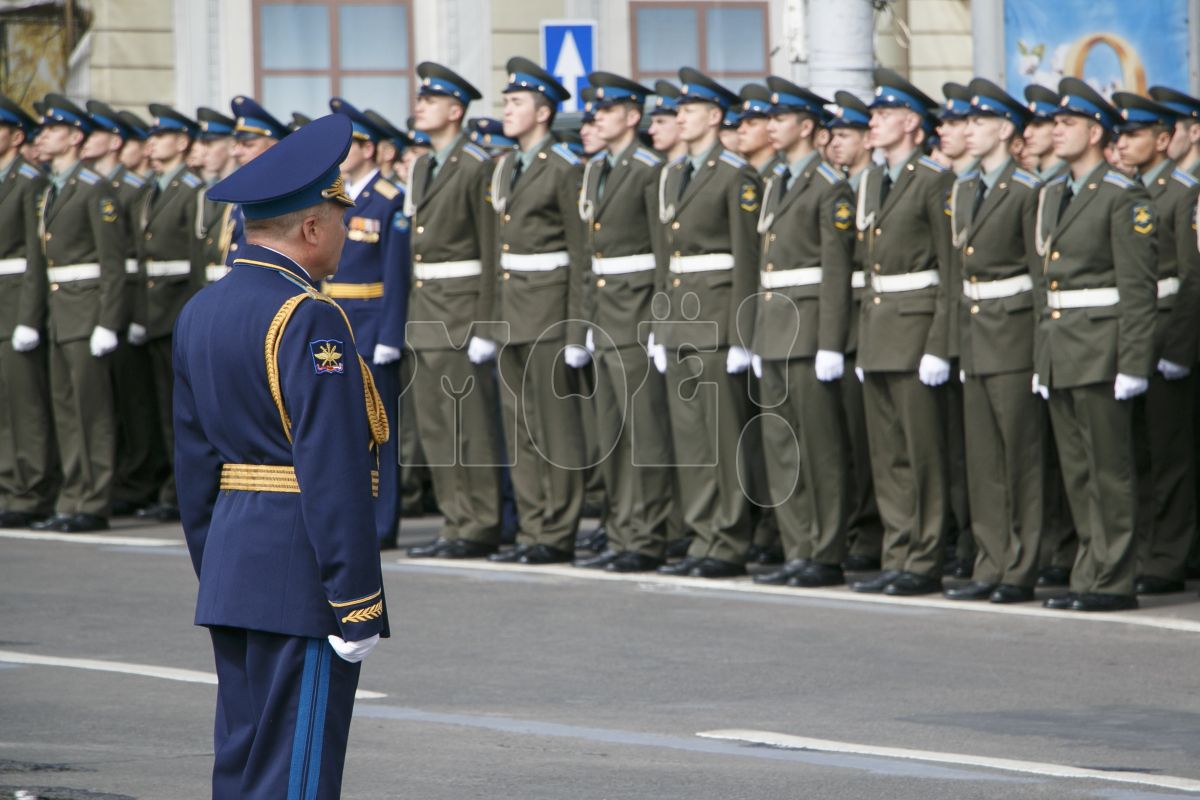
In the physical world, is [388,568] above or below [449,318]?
below

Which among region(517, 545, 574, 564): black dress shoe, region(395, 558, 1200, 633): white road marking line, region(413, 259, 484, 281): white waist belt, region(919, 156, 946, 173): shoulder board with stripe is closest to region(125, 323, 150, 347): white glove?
region(413, 259, 484, 281): white waist belt

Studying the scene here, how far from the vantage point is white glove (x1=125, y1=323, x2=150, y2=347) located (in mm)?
14141

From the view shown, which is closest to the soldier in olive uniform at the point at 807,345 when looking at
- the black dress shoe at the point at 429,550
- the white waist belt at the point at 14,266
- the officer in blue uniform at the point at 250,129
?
the black dress shoe at the point at 429,550

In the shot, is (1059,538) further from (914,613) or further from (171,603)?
(171,603)

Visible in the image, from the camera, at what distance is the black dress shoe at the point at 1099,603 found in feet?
33.2

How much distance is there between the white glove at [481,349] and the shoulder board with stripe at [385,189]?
1.12 m

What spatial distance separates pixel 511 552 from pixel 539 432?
0.66m

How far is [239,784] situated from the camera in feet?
16.1

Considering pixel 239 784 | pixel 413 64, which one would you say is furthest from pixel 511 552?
pixel 413 64

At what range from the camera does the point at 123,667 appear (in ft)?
28.6

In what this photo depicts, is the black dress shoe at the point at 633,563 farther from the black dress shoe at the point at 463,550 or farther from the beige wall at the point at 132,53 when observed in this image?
the beige wall at the point at 132,53

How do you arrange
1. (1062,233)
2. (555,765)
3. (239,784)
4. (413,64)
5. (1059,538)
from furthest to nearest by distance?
(413,64)
(1059,538)
(1062,233)
(555,765)
(239,784)

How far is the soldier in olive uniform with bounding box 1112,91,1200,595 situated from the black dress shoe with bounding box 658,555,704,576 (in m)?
2.17

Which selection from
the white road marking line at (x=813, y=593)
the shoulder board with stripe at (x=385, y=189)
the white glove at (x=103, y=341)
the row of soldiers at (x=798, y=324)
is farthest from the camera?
the white glove at (x=103, y=341)
